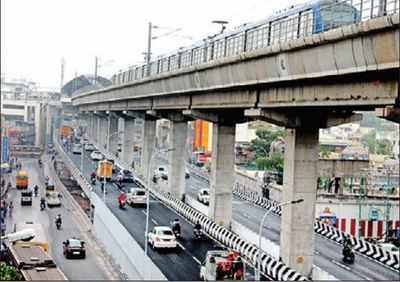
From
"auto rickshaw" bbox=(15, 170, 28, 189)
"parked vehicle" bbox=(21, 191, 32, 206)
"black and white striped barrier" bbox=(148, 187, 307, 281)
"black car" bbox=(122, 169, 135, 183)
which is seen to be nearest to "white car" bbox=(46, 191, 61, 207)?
"parked vehicle" bbox=(21, 191, 32, 206)

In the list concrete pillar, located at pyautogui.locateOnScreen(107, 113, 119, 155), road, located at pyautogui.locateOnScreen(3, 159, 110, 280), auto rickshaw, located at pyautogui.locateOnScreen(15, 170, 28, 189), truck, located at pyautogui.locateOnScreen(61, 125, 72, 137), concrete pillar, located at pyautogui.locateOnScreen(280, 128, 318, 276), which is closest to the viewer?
concrete pillar, located at pyautogui.locateOnScreen(280, 128, 318, 276)

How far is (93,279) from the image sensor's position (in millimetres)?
30578

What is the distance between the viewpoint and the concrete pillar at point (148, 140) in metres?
58.7

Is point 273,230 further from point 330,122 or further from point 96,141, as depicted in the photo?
point 96,141

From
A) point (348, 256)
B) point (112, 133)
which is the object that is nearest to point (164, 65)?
point (348, 256)

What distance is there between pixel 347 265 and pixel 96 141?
3212 inches

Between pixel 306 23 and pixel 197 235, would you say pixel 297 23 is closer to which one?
pixel 306 23

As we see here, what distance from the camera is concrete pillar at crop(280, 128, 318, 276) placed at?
26438 millimetres

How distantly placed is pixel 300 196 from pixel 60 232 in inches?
869

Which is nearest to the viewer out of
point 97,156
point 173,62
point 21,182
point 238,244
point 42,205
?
point 238,244

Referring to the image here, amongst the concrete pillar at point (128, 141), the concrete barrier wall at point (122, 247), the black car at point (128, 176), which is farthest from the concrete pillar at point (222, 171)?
the concrete pillar at point (128, 141)

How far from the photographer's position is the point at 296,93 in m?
23.8

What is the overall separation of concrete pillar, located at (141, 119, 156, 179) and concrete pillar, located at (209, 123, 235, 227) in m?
21.9

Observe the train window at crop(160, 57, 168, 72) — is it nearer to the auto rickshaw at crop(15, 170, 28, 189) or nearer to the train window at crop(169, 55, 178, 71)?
the train window at crop(169, 55, 178, 71)
